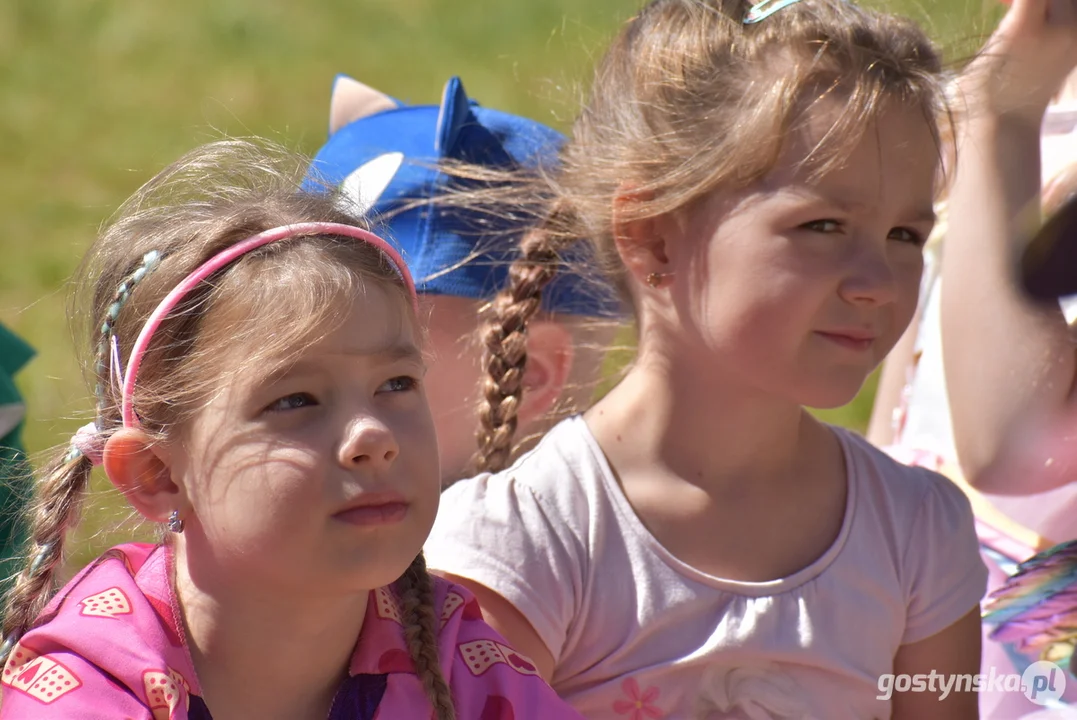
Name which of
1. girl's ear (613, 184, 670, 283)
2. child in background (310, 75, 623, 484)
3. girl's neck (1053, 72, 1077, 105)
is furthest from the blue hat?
girl's neck (1053, 72, 1077, 105)

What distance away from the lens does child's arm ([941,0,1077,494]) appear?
1954 millimetres

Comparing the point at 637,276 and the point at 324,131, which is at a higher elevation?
the point at 324,131

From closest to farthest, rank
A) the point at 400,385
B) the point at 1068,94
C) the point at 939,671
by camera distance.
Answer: the point at 400,385 < the point at 939,671 < the point at 1068,94

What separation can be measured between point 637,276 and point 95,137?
454 cm

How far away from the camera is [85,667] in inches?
54.7

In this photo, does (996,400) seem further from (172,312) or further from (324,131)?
(324,131)

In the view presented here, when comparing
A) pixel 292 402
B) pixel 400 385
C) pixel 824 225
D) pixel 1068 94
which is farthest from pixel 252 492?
pixel 1068 94

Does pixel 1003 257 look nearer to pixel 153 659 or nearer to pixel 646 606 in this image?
pixel 646 606

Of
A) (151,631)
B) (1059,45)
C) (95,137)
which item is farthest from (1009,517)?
(95,137)

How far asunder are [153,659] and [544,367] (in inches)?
37.5

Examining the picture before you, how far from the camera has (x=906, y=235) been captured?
1.79 m

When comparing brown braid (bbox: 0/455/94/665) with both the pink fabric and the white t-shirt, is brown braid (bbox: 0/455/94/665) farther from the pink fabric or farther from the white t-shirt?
the white t-shirt

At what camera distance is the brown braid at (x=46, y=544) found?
1.51 metres

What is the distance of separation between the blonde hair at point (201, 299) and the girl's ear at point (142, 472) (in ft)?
0.07
